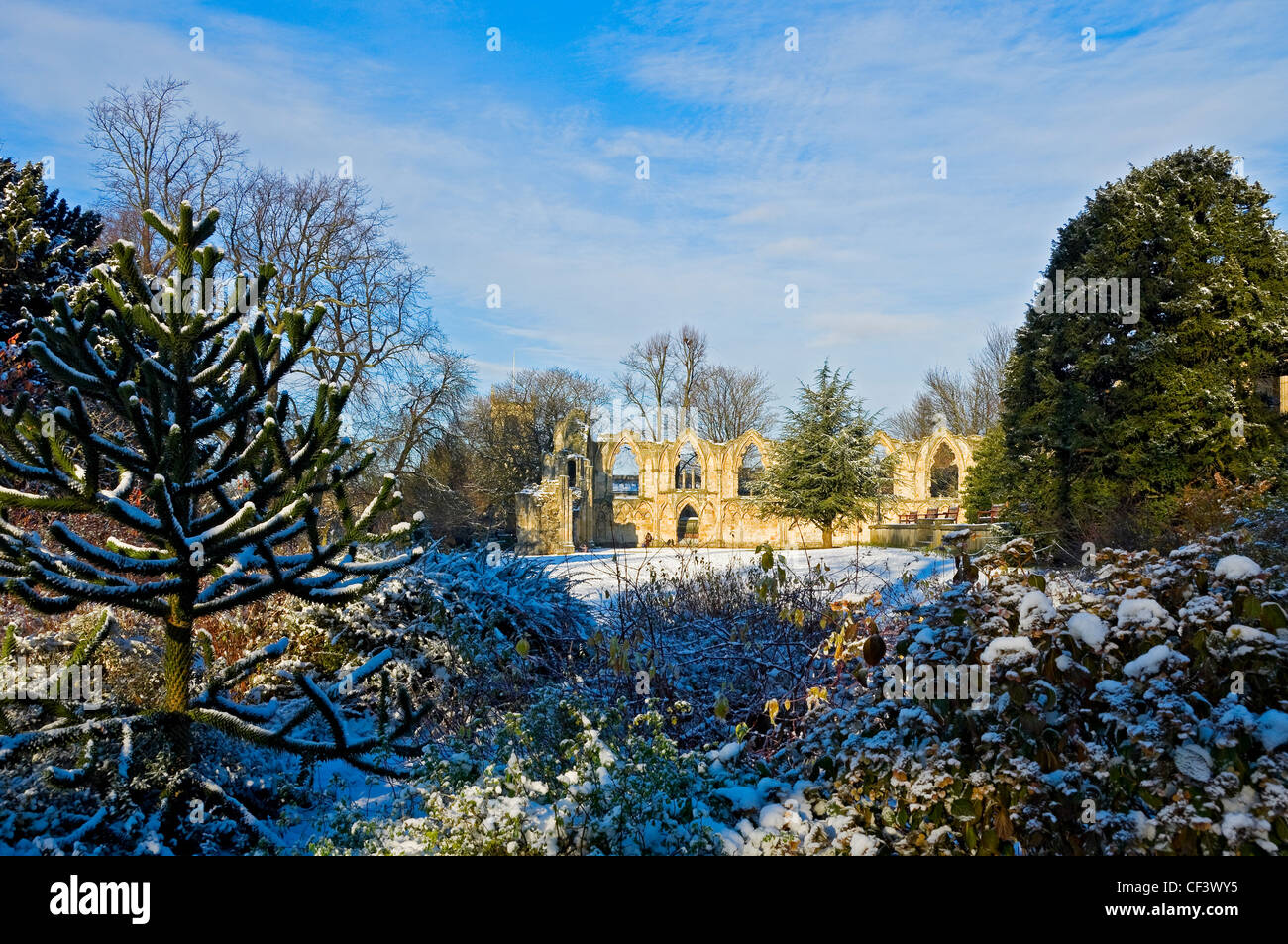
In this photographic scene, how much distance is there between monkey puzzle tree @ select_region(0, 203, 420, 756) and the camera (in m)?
3.76

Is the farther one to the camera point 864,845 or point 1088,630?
point 1088,630

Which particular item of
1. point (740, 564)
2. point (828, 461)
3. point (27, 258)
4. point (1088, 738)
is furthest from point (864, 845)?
point (828, 461)

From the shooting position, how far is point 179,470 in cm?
393

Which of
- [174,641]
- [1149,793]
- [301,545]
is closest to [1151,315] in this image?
[1149,793]

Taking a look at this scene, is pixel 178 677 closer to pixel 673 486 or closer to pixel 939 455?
pixel 673 486

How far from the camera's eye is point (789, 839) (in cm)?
354

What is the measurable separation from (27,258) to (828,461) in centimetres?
1864

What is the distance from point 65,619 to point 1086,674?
7.52 metres

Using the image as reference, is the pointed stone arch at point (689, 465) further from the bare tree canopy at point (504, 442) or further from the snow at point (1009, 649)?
the snow at point (1009, 649)

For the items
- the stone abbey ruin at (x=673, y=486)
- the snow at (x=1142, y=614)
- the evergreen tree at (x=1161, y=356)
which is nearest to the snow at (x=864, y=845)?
the snow at (x=1142, y=614)

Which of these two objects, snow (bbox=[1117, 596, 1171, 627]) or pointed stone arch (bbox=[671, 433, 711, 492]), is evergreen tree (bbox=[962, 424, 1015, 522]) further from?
pointed stone arch (bbox=[671, 433, 711, 492])

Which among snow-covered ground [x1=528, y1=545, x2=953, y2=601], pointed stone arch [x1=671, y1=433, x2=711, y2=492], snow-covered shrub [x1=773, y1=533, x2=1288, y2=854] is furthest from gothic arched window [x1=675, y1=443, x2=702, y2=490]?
snow-covered shrub [x1=773, y1=533, x2=1288, y2=854]

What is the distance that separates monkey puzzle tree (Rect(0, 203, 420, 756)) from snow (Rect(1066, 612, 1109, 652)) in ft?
11.3

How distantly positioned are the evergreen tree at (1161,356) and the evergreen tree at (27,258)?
604 inches
